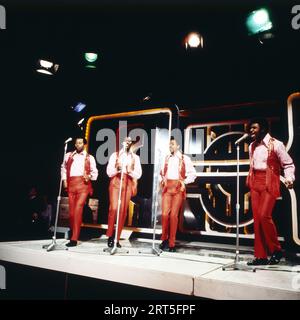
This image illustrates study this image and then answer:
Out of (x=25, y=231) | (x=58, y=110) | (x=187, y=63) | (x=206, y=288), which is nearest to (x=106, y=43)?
(x=187, y=63)

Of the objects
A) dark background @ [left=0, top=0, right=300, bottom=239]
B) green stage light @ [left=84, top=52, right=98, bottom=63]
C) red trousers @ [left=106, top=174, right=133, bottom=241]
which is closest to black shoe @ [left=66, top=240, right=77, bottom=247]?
red trousers @ [left=106, top=174, right=133, bottom=241]

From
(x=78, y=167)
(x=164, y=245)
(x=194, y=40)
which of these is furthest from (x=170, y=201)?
(x=194, y=40)

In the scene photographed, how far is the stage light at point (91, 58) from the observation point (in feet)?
19.9

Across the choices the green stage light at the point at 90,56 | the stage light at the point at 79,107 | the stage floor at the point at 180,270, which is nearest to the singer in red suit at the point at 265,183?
the stage floor at the point at 180,270

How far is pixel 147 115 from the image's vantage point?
22.0 ft

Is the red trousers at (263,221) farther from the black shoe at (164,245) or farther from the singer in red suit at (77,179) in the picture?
the singer in red suit at (77,179)

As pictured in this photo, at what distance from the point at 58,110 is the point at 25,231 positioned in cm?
385

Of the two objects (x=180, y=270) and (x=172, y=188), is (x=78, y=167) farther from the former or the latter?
(x=180, y=270)

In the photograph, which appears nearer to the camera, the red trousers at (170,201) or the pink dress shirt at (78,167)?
the red trousers at (170,201)

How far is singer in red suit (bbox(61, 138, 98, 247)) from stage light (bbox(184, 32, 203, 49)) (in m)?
2.68

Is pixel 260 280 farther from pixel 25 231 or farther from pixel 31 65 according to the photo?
pixel 25 231

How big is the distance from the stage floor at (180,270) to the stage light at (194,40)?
11.8 feet

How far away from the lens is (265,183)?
3939 millimetres

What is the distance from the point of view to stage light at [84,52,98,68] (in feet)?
19.9
